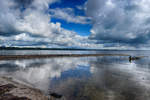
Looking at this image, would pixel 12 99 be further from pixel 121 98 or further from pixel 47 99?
pixel 121 98

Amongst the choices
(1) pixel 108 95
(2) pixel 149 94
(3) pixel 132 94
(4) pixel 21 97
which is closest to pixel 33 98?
(4) pixel 21 97

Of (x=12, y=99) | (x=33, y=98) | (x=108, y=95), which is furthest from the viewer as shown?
(x=108, y=95)

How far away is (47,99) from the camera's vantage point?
10570 millimetres

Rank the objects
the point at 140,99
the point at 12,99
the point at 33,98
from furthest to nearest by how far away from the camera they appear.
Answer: the point at 140,99 → the point at 33,98 → the point at 12,99

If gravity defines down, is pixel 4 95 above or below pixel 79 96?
above

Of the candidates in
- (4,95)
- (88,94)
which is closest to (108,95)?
(88,94)

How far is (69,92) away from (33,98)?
14.7 feet

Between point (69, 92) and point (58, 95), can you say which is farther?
point (69, 92)

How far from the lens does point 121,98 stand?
11.5m

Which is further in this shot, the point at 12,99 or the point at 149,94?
the point at 149,94

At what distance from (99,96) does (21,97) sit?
9.03m

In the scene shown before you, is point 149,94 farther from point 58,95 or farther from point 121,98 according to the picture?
point 58,95

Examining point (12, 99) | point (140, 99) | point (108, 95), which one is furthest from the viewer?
point (108, 95)

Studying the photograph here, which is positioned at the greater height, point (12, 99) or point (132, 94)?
point (12, 99)
